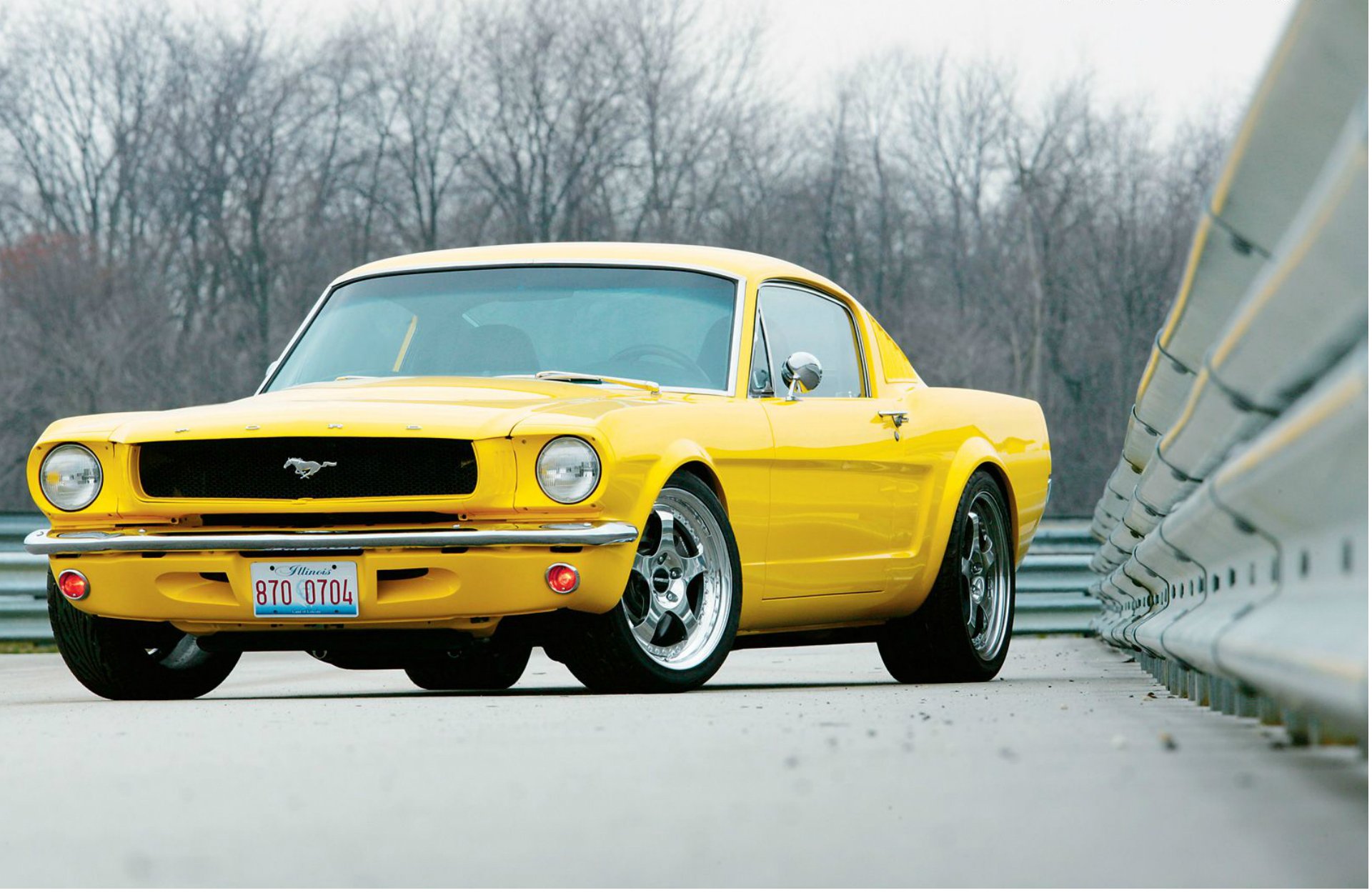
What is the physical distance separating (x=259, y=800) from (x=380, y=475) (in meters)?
2.98

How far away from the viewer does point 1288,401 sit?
373 cm

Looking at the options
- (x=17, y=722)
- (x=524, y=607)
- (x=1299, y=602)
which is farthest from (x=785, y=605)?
(x=1299, y=602)

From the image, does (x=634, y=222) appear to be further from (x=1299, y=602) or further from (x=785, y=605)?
(x=1299, y=602)

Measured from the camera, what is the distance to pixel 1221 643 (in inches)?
156

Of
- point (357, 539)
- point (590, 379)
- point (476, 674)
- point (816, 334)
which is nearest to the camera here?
point (357, 539)

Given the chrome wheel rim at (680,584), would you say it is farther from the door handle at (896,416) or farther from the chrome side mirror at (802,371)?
the door handle at (896,416)

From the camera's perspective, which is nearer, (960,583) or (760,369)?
(760,369)

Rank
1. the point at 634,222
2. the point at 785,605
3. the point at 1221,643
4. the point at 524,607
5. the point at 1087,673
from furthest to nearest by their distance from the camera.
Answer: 1. the point at 634,222
2. the point at 1087,673
3. the point at 785,605
4. the point at 524,607
5. the point at 1221,643

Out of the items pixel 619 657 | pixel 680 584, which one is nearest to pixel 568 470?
pixel 619 657

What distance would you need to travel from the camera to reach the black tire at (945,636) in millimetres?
8367

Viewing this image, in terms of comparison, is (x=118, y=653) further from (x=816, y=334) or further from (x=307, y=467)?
(x=816, y=334)

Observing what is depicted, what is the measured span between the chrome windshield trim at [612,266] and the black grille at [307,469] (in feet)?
3.72

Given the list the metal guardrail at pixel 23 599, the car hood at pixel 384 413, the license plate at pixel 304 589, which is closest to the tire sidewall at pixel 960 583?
the car hood at pixel 384 413

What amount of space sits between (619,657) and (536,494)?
1.86 feet
